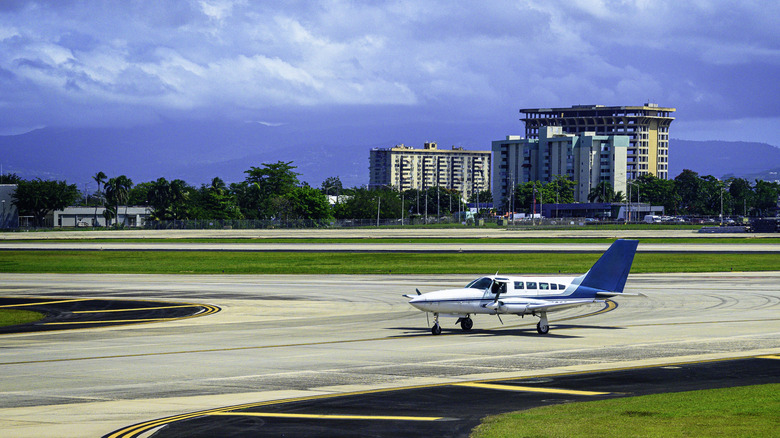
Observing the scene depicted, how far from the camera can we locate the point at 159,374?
25688mm

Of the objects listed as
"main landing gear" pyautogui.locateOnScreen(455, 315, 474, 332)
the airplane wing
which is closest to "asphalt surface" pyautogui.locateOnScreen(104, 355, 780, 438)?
the airplane wing

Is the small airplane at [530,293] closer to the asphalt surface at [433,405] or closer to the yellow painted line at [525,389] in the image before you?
the asphalt surface at [433,405]

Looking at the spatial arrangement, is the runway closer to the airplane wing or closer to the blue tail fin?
the airplane wing

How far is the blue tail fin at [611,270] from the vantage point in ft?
114

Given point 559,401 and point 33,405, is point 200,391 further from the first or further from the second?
point 559,401

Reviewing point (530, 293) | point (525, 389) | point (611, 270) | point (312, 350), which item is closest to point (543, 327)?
point (530, 293)

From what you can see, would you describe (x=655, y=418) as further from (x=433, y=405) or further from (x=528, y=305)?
Answer: (x=528, y=305)

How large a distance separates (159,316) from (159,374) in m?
17.2

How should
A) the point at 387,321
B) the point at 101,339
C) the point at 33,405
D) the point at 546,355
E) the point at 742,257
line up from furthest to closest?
1. the point at 742,257
2. the point at 387,321
3. the point at 101,339
4. the point at 546,355
5. the point at 33,405

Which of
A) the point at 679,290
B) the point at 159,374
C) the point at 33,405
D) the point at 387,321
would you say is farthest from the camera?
the point at 679,290

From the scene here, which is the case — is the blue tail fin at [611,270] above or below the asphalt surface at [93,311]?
above

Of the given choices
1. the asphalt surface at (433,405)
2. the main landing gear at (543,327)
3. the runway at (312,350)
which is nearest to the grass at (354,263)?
the runway at (312,350)

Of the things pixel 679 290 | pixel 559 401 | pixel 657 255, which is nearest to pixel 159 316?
pixel 559 401

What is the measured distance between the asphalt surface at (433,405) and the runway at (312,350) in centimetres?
103
